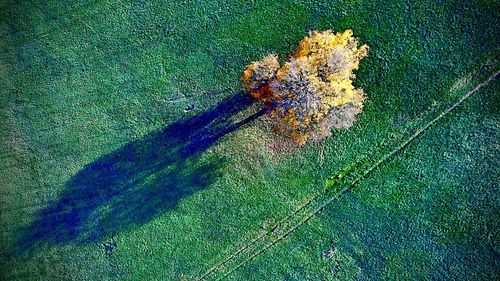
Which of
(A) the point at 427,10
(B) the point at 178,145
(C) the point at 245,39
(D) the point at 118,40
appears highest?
(A) the point at 427,10

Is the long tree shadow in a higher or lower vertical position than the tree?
lower

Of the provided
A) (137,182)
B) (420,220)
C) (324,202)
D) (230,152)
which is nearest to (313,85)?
(230,152)

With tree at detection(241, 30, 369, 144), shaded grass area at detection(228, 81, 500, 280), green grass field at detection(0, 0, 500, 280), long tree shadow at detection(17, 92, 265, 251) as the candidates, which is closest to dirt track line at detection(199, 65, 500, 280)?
green grass field at detection(0, 0, 500, 280)

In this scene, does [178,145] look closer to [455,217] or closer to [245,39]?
[245,39]

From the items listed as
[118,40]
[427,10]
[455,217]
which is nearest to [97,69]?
[118,40]

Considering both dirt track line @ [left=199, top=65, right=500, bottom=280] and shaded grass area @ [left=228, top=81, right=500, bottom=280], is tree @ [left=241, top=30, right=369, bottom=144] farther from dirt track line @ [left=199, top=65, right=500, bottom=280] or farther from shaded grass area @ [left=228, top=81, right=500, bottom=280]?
shaded grass area @ [left=228, top=81, right=500, bottom=280]

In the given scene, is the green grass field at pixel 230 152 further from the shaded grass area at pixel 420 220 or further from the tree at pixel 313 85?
the tree at pixel 313 85

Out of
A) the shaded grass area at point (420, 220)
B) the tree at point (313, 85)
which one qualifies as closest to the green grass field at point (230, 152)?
the shaded grass area at point (420, 220)
